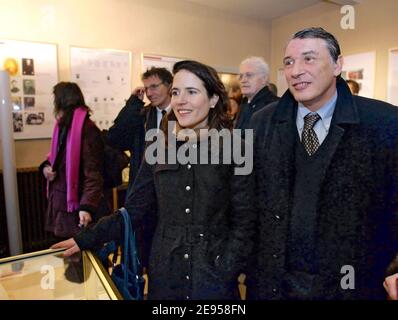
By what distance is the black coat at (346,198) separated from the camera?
0.94m

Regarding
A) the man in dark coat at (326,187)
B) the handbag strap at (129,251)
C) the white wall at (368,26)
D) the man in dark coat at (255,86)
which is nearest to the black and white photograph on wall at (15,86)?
the man in dark coat at (255,86)

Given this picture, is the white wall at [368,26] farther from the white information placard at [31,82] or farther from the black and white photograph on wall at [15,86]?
the black and white photograph on wall at [15,86]

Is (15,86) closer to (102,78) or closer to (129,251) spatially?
(102,78)

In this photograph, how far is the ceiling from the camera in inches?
148

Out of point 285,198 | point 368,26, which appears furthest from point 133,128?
point 368,26

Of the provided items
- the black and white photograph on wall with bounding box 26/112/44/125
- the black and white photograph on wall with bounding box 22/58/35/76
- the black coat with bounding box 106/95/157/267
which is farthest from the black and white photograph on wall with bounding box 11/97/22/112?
the black coat with bounding box 106/95/157/267

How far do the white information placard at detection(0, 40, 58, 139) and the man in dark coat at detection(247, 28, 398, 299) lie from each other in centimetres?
265

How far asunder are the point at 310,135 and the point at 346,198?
22 centimetres

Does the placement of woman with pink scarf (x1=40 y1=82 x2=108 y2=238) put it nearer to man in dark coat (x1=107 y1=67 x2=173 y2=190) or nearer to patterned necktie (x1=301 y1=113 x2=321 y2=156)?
man in dark coat (x1=107 y1=67 x2=173 y2=190)

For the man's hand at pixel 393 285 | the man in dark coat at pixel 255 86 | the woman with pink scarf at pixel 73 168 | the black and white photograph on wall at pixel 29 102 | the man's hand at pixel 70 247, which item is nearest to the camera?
the man's hand at pixel 393 285

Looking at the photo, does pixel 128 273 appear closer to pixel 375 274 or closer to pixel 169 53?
pixel 375 274

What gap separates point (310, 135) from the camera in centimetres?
101

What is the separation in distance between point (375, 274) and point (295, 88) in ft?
2.16
